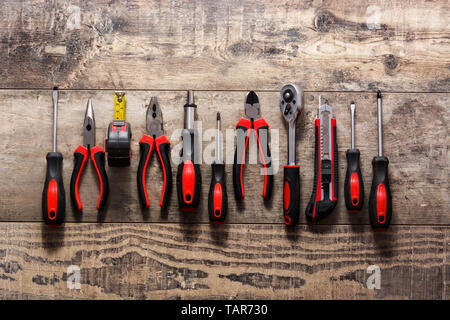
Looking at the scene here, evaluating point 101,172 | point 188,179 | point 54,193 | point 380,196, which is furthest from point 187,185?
point 380,196

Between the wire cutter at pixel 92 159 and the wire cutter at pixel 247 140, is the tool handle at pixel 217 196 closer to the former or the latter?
the wire cutter at pixel 247 140

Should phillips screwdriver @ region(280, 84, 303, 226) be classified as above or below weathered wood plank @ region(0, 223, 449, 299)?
above

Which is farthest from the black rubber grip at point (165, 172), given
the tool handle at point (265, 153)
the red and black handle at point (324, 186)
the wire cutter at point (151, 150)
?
the red and black handle at point (324, 186)

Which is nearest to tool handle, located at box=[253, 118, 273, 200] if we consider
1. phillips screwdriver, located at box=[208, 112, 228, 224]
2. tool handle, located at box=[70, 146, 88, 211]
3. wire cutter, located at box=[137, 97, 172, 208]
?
phillips screwdriver, located at box=[208, 112, 228, 224]

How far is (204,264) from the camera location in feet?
3.56

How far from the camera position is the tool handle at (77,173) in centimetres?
107

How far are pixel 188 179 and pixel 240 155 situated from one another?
155mm

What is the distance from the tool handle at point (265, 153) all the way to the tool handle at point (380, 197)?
0.27 meters

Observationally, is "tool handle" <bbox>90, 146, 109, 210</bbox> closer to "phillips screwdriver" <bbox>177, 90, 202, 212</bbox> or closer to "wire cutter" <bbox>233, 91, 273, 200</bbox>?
"phillips screwdriver" <bbox>177, 90, 202, 212</bbox>

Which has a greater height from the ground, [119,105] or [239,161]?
[119,105]

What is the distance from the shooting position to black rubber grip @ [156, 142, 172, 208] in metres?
1.06

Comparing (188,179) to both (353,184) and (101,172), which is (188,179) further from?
(353,184)

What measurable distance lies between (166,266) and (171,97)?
46cm

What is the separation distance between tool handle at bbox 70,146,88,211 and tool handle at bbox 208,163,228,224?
348 millimetres
